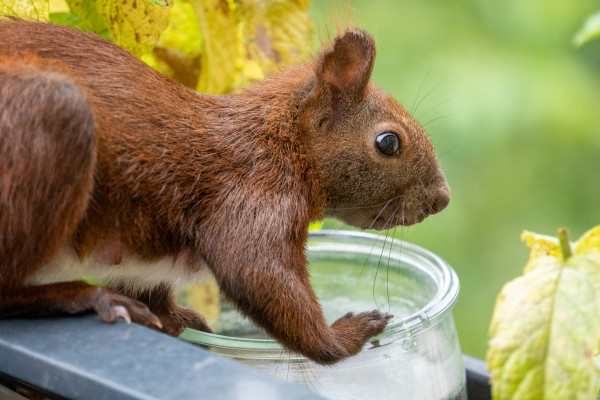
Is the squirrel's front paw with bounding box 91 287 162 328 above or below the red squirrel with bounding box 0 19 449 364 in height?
below

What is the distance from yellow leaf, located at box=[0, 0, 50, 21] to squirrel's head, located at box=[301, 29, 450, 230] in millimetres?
478

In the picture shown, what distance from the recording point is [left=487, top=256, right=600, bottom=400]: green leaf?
798mm

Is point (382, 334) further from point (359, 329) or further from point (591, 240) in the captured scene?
point (591, 240)

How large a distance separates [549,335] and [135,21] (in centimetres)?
92

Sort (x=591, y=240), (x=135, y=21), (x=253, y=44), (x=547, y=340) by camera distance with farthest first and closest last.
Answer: (x=253, y=44) < (x=135, y=21) < (x=591, y=240) < (x=547, y=340)

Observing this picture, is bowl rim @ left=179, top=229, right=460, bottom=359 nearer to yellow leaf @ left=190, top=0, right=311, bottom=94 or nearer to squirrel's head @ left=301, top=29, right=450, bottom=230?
squirrel's head @ left=301, top=29, right=450, bottom=230

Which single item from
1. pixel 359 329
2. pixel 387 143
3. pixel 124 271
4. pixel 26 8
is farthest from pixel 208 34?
pixel 359 329

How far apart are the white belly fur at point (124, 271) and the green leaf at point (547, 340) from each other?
1.73 ft

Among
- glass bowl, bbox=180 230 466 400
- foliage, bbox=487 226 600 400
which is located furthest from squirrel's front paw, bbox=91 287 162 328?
foliage, bbox=487 226 600 400

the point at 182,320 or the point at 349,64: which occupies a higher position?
the point at 349,64

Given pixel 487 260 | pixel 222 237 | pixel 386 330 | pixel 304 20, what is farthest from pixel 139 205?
pixel 487 260

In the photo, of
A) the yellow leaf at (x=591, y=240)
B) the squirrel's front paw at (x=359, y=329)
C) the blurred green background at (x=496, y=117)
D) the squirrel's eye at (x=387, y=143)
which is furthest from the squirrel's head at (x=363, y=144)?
the blurred green background at (x=496, y=117)

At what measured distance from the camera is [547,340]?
817mm

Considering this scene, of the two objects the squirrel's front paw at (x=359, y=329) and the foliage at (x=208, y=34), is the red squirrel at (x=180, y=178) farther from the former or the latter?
the foliage at (x=208, y=34)
